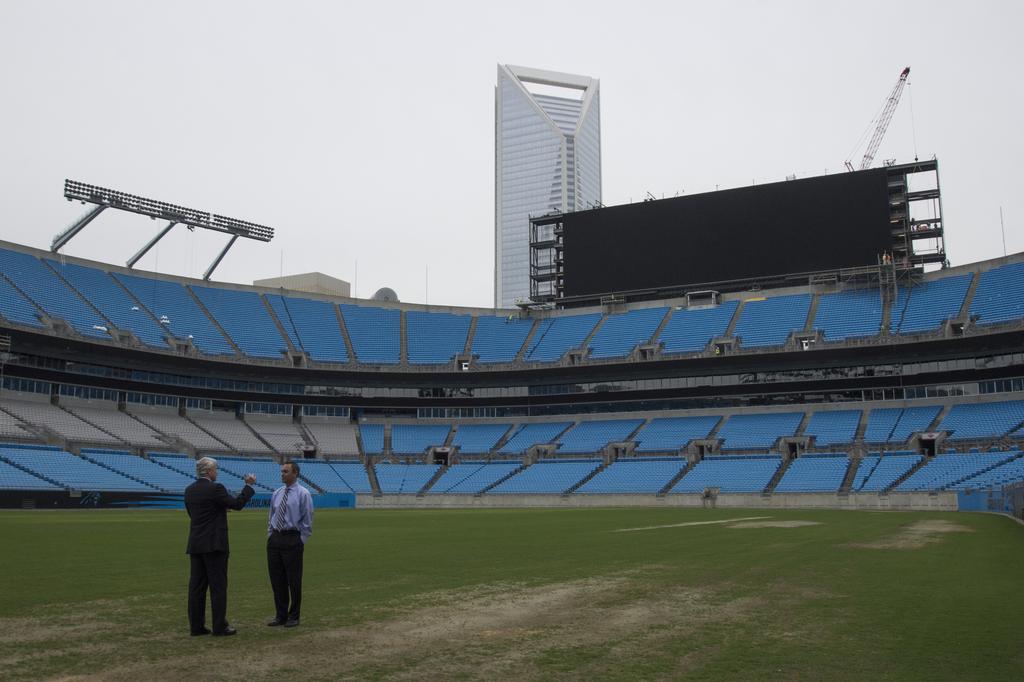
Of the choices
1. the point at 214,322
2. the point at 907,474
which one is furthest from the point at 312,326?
the point at 907,474

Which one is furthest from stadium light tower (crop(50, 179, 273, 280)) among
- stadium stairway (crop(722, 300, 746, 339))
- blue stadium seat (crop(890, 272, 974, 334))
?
blue stadium seat (crop(890, 272, 974, 334))

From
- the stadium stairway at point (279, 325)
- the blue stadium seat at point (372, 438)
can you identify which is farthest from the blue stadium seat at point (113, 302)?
the blue stadium seat at point (372, 438)

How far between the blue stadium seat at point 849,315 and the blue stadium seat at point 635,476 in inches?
742

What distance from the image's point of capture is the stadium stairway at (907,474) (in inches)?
2139

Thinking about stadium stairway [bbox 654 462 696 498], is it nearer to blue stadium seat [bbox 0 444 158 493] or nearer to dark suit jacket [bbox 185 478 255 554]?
blue stadium seat [bbox 0 444 158 493]

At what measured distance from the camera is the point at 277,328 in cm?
8400

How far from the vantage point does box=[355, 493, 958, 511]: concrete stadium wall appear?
5191 cm

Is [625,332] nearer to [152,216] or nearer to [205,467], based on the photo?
[152,216]

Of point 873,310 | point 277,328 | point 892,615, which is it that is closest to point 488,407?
point 277,328

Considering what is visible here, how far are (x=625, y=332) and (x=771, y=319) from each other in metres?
14.0

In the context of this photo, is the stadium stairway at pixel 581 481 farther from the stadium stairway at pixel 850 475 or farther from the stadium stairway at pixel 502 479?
the stadium stairway at pixel 850 475

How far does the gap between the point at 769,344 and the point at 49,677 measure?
72.2 m

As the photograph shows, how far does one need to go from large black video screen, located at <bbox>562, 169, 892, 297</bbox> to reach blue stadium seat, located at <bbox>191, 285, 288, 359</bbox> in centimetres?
3085

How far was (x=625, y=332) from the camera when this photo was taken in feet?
269
